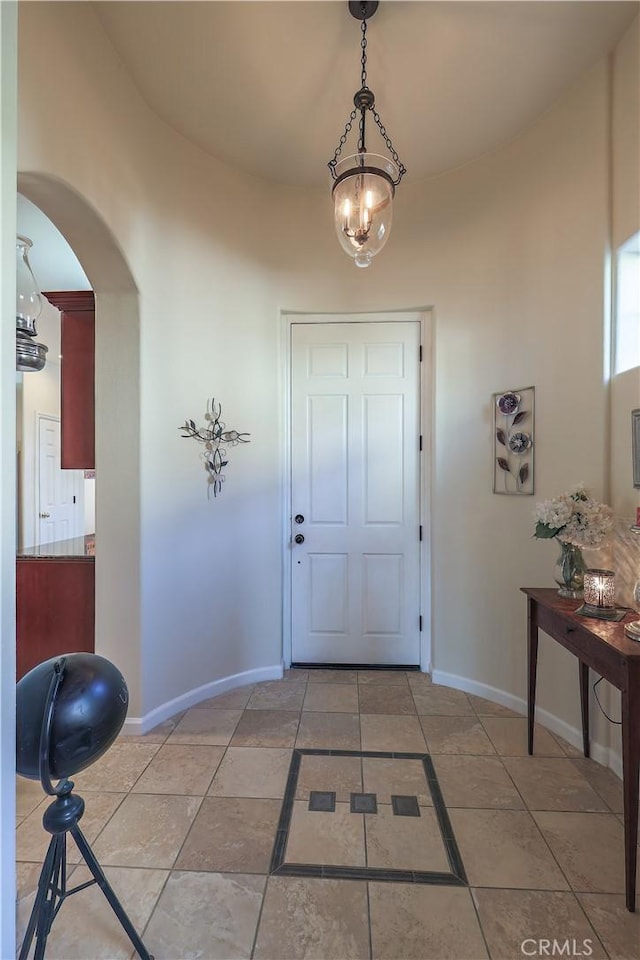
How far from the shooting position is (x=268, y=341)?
114 inches

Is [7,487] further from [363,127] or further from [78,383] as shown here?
[363,127]

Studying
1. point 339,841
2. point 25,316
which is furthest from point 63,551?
point 339,841

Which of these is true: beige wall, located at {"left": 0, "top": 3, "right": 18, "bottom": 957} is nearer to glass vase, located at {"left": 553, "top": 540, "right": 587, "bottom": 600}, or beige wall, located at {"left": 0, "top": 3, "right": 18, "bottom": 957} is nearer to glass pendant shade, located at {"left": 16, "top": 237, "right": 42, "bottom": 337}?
glass pendant shade, located at {"left": 16, "top": 237, "right": 42, "bottom": 337}

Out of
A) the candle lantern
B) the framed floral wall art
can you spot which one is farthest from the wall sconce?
the framed floral wall art

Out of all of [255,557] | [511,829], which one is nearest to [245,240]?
[255,557]

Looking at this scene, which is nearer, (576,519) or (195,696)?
(576,519)

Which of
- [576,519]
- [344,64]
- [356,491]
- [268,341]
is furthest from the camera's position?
[356,491]

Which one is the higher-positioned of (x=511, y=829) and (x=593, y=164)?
(x=593, y=164)

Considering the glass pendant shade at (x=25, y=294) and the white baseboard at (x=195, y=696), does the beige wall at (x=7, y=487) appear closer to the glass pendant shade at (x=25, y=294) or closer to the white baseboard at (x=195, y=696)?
the glass pendant shade at (x=25, y=294)

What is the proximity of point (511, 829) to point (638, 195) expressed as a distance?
8.77 feet

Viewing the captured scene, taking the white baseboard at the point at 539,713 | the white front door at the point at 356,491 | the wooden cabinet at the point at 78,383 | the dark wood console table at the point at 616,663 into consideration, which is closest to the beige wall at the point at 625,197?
the dark wood console table at the point at 616,663

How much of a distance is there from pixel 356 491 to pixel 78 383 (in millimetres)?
1820

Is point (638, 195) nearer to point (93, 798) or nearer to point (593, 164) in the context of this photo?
point (593, 164)

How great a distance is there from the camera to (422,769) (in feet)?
6.53
